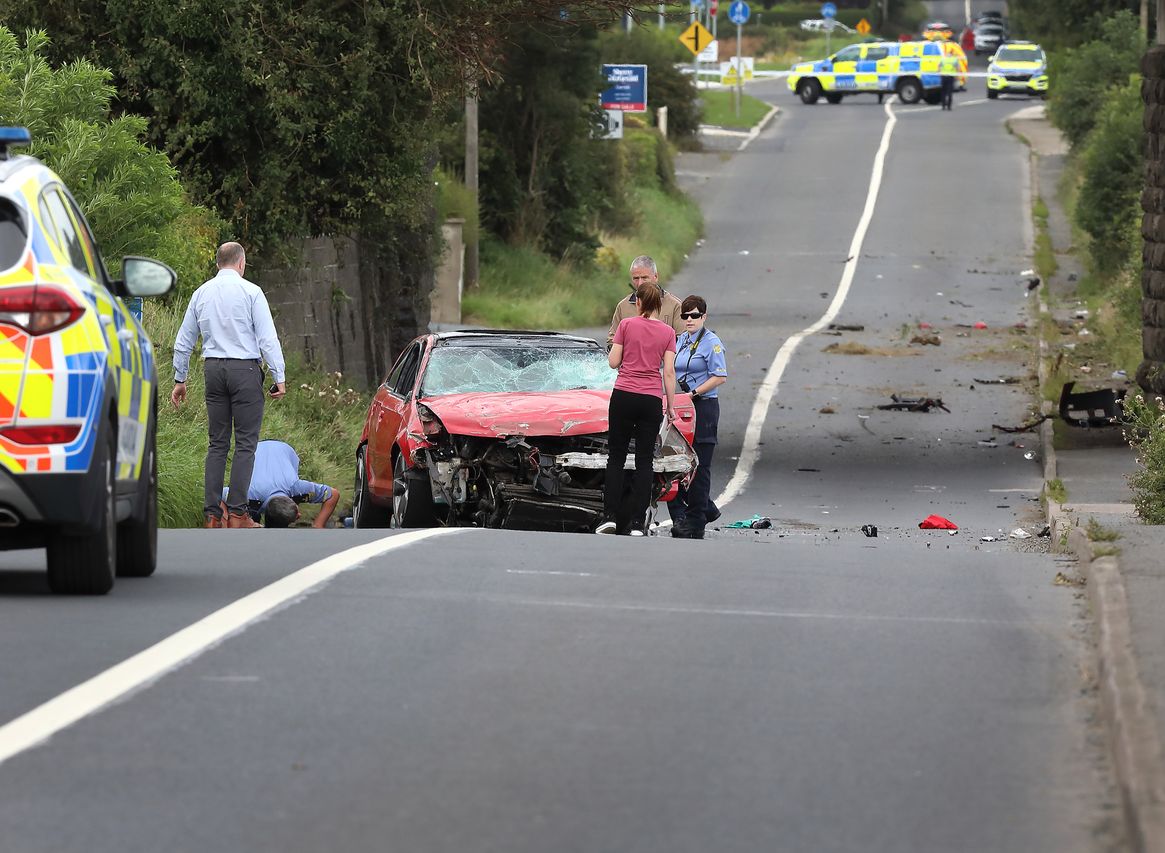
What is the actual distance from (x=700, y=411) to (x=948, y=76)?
59584mm

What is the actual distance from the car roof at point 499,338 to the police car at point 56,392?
685cm

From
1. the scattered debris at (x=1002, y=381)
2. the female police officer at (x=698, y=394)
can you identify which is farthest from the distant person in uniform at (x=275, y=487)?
the scattered debris at (x=1002, y=381)

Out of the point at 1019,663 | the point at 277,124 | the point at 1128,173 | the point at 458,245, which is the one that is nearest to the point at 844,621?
the point at 1019,663

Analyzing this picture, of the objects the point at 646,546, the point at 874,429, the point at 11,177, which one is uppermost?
the point at 11,177

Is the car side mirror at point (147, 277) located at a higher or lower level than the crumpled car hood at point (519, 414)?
higher

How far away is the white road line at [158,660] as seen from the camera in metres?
6.66

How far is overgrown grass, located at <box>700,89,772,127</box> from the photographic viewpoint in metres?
71.2

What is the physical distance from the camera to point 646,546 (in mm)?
11922

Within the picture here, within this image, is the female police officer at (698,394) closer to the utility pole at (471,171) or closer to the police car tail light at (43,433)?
the police car tail light at (43,433)

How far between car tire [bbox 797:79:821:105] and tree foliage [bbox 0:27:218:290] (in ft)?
195

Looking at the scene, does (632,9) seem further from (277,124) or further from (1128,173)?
(1128,173)

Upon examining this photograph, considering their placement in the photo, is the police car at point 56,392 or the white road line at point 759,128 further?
the white road line at point 759,128

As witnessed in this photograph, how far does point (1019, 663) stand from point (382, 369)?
20.6m

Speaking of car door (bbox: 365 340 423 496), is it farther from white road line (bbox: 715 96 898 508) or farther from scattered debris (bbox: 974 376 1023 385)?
scattered debris (bbox: 974 376 1023 385)
